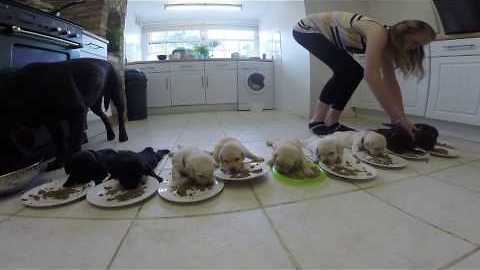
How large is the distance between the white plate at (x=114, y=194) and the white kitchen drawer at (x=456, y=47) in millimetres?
2182

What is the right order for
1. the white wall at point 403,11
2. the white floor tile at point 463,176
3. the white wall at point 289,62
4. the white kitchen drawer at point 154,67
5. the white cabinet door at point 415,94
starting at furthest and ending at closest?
the white kitchen drawer at point 154,67 → the white wall at point 289,62 → the white wall at point 403,11 → the white cabinet door at point 415,94 → the white floor tile at point 463,176

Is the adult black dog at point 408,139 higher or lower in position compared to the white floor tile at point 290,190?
higher

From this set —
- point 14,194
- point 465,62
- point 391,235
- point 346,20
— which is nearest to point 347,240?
point 391,235

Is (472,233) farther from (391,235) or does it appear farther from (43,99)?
(43,99)

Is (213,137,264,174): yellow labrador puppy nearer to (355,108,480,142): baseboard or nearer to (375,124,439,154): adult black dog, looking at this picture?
(375,124,439,154): adult black dog

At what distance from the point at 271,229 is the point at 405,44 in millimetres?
1371

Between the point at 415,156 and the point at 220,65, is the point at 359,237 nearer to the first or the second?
the point at 415,156

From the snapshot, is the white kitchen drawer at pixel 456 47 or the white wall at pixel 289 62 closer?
the white kitchen drawer at pixel 456 47

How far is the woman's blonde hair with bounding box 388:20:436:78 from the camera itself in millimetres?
1332

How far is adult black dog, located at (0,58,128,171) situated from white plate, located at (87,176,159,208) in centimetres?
35

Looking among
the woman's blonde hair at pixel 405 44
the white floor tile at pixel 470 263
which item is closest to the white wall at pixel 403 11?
the woman's blonde hair at pixel 405 44

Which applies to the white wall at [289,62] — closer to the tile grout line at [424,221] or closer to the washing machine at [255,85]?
the washing machine at [255,85]

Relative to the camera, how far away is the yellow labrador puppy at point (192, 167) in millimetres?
863

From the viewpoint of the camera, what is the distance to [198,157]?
0.87m
